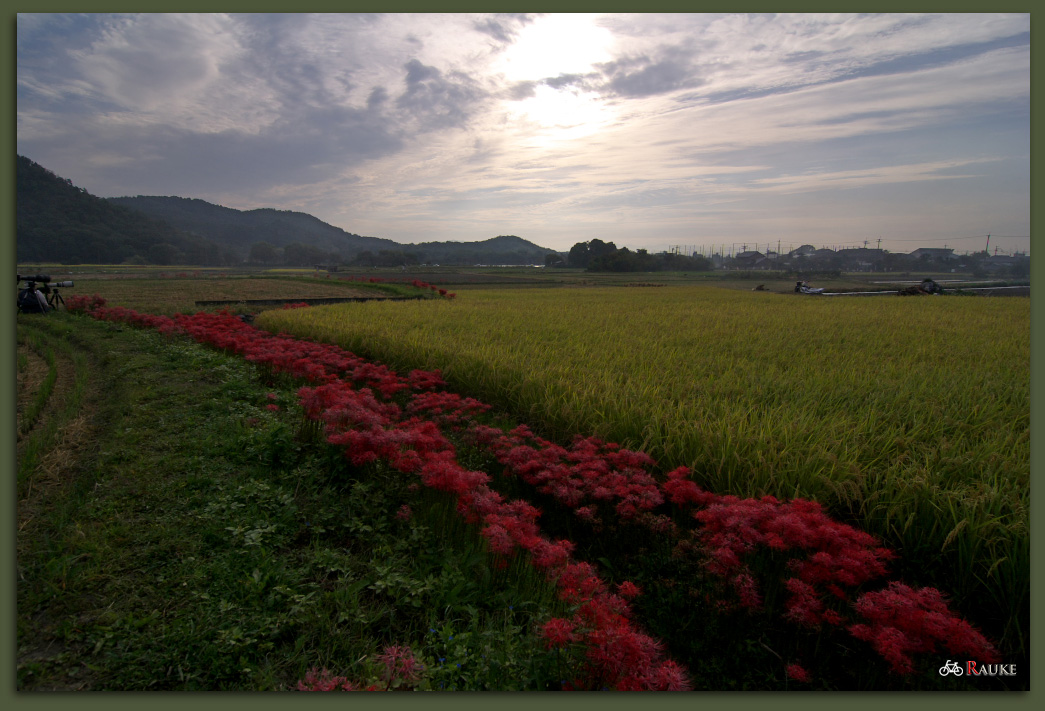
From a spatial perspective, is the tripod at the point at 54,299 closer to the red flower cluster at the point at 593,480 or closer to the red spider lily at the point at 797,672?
the red flower cluster at the point at 593,480

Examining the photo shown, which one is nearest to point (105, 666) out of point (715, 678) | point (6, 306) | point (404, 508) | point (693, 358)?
point (404, 508)

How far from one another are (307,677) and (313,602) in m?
0.53

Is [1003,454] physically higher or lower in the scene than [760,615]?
higher

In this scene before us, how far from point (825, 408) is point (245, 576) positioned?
15.1 feet

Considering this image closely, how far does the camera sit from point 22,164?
8.04 feet

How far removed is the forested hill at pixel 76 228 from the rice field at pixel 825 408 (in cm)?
277

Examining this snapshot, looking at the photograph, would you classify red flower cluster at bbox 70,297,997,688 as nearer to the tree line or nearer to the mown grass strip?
the mown grass strip

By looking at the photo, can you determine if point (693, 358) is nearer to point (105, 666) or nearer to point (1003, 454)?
point (1003, 454)

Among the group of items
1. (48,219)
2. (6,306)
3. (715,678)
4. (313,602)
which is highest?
(48,219)

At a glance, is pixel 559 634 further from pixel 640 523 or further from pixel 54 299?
pixel 54 299

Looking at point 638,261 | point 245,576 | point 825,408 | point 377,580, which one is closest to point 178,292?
point 245,576

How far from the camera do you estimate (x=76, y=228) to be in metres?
4.17

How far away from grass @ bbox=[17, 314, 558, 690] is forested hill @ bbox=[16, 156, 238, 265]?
1.56 m

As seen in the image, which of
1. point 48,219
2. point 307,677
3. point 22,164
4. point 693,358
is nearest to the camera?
point 307,677
